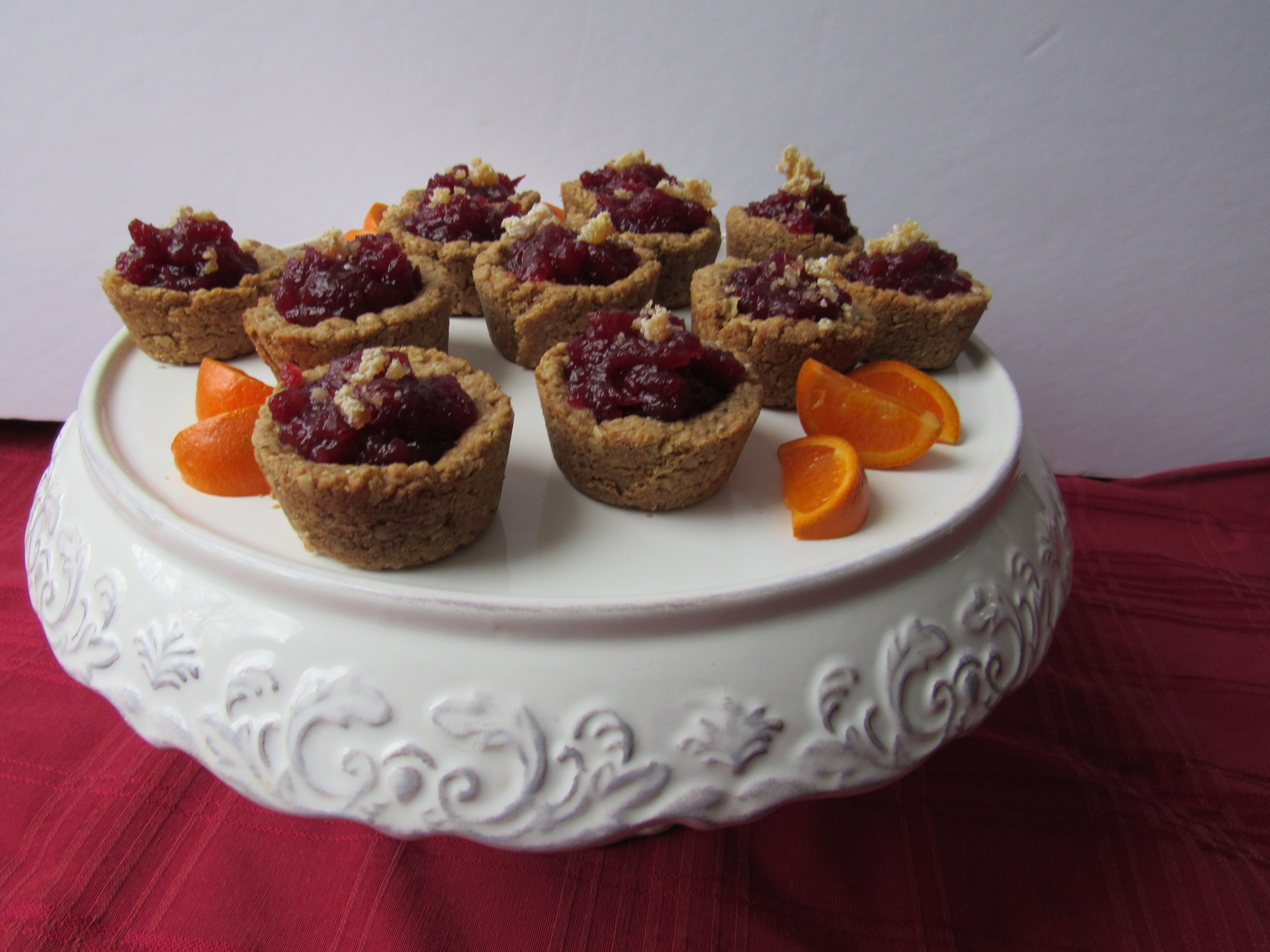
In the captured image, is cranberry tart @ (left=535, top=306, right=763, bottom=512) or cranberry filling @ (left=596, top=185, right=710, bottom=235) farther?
cranberry filling @ (left=596, top=185, right=710, bottom=235)

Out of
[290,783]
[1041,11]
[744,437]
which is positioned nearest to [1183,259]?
[1041,11]

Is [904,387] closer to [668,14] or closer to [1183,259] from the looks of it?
[668,14]

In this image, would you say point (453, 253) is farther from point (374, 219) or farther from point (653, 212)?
point (374, 219)

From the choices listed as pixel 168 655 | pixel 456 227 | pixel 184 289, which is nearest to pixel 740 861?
pixel 168 655

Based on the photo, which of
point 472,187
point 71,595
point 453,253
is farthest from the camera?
point 472,187

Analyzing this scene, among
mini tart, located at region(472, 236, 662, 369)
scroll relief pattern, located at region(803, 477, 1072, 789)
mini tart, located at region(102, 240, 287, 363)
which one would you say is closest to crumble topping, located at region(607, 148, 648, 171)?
mini tart, located at region(472, 236, 662, 369)

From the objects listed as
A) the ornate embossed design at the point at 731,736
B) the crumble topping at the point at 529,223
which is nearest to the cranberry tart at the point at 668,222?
the crumble topping at the point at 529,223

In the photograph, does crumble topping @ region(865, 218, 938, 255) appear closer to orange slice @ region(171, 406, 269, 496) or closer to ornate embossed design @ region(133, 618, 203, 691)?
orange slice @ region(171, 406, 269, 496)

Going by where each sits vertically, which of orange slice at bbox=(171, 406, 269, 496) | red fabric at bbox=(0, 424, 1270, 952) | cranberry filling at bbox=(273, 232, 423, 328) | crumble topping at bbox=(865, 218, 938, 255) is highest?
crumble topping at bbox=(865, 218, 938, 255)
